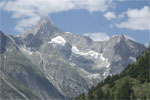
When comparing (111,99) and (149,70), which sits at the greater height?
(149,70)

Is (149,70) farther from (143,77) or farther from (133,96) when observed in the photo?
(133,96)

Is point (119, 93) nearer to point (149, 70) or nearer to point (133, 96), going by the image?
point (133, 96)

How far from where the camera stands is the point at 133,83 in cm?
19788

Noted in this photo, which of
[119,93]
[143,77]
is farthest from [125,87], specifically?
[143,77]

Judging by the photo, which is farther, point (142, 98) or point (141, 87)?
point (141, 87)

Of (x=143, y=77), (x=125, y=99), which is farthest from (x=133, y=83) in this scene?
(x=125, y=99)

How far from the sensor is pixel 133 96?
18038 centimetres

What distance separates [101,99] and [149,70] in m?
30.3

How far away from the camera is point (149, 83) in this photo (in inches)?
7525

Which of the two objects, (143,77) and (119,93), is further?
(143,77)

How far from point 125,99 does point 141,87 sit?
13.6 metres

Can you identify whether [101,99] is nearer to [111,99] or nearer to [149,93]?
[111,99]

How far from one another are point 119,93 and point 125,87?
14.7 feet

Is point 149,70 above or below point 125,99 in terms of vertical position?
above
